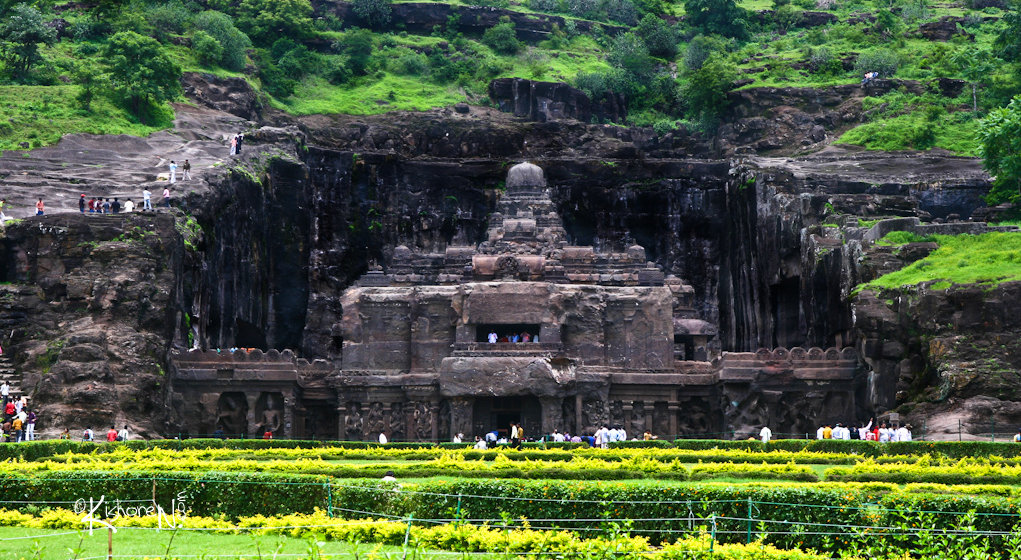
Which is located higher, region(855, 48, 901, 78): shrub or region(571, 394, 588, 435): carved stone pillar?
region(855, 48, 901, 78): shrub

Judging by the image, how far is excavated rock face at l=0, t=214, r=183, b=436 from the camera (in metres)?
45.2

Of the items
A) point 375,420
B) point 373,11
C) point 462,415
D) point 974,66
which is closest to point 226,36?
point 373,11

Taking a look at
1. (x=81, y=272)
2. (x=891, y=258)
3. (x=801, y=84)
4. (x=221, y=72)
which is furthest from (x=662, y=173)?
(x=81, y=272)

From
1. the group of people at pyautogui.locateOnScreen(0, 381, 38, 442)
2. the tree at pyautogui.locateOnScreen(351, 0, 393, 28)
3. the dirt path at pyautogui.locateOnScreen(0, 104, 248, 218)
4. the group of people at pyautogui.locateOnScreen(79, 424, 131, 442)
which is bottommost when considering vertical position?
the group of people at pyautogui.locateOnScreen(79, 424, 131, 442)

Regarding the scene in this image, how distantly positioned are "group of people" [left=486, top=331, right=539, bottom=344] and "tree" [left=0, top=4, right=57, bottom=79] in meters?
35.5

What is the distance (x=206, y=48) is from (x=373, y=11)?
18.1 metres

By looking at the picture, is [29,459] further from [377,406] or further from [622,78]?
[622,78]

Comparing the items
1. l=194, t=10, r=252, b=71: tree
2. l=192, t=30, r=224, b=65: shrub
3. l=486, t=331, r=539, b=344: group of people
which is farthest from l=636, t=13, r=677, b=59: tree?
l=486, t=331, r=539, b=344: group of people

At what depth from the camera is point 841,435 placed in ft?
145

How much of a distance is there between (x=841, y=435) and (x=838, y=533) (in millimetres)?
24480

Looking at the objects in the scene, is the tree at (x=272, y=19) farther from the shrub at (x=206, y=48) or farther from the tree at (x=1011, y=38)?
the tree at (x=1011, y=38)

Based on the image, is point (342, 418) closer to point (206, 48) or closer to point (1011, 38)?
point (206, 48)

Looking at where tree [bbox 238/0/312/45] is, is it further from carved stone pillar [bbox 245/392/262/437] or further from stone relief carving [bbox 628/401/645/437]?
stone relief carving [bbox 628/401/645/437]

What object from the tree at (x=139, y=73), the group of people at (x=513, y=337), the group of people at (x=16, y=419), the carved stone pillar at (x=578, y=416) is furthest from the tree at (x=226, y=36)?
the carved stone pillar at (x=578, y=416)
